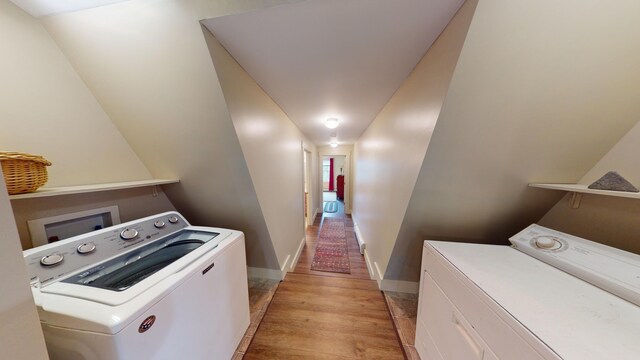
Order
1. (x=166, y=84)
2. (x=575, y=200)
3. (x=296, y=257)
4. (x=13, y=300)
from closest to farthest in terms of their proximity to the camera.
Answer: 1. (x=13, y=300)
2. (x=166, y=84)
3. (x=575, y=200)
4. (x=296, y=257)

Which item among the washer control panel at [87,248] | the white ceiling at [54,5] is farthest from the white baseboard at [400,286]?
the white ceiling at [54,5]

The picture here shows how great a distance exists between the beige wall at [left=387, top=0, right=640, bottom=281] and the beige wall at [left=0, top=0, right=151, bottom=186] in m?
2.17

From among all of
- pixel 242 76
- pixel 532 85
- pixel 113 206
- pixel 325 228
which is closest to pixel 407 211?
pixel 532 85

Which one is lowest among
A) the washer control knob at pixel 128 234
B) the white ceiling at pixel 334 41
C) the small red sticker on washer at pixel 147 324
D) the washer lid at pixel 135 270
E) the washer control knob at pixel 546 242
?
the small red sticker on washer at pixel 147 324

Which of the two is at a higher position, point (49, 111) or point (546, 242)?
point (49, 111)

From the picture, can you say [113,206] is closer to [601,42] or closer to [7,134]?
[7,134]

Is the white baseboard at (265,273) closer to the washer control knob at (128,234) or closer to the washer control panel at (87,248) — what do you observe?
the washer control panel at (87,248)

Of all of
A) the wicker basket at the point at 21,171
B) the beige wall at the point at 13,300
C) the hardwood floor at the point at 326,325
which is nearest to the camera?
the beige wall at the point at 13,300

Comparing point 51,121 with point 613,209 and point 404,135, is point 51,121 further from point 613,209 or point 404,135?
point 613,209

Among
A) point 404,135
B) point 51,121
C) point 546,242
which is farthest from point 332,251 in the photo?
point 51,121

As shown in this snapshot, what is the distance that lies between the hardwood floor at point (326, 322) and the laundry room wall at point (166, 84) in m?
1.07

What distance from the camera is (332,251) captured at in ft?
9.86

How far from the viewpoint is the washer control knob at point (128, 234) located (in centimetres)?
112

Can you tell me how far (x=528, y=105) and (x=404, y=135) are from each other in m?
0.66
